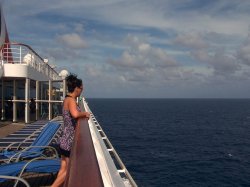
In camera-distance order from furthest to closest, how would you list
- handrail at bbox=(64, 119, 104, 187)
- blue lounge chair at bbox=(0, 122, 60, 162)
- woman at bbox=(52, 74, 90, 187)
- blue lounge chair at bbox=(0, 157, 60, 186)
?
blue lounge chair at bbox=(0, 122, 60, 162)
blue lounge chair at bbox=(0, 157, 60, 186)
woman at bbox=(52, 74, 90, 187)
handrail at bbox=(64, 119, 104, 187)

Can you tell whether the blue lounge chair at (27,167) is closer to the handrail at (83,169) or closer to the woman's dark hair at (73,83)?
the woman's dark hair at (73,83)

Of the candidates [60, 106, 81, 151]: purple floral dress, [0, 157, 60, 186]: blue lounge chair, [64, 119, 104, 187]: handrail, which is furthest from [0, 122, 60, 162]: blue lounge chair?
[64, 119, 104, 187]: handrail

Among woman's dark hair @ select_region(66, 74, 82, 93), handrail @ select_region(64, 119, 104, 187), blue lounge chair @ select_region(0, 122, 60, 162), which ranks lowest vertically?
blue lounge chair @ select_region(0, 122, 60, 162)

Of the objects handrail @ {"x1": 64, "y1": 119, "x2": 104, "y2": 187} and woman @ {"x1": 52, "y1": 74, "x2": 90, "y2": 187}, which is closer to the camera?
handrail @ {"x1": 64, "y1": 119, "x2": 104, "y2": 187}

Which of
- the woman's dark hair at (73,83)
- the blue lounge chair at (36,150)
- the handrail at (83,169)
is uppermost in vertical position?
the woman's dark hair at (73,83)

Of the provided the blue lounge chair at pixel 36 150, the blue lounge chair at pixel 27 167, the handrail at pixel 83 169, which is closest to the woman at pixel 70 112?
the handrail at pixel 83 169

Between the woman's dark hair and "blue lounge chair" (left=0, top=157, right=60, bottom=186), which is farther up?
the woman's dark hair

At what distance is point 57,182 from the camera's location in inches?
168

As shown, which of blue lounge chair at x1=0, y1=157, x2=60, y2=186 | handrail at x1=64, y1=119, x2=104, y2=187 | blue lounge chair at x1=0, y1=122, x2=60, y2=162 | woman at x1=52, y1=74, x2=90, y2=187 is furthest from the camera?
blue lounge chair at x1=0, y1=122, x2=60, y2=162

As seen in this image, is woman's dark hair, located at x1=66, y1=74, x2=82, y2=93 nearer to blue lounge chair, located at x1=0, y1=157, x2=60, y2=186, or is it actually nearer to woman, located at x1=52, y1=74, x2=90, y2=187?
woman, located at x1=52, y1=74, x2=90, y2=187

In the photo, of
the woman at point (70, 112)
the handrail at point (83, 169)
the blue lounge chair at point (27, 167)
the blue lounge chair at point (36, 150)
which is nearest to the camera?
the handrail at point (83, 169)

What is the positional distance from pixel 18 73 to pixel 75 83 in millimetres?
11622

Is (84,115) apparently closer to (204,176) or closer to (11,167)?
(11,167)

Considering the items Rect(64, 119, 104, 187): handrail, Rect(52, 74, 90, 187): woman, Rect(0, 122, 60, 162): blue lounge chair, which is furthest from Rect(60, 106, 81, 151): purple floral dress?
Rect(0, 122, 60, 162): blue lounge chair
